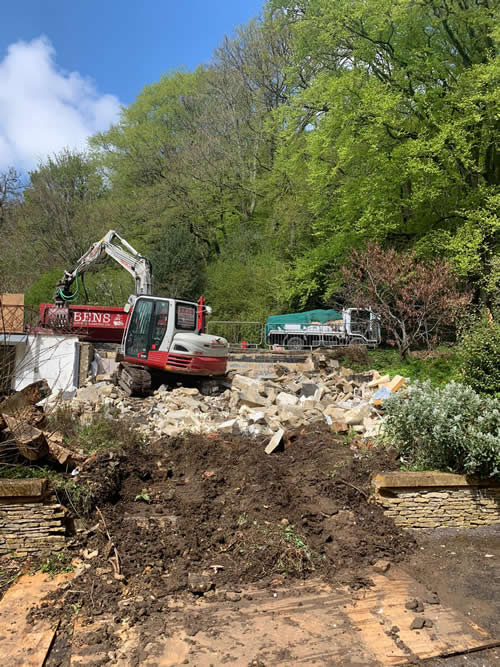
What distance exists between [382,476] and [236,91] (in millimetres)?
27596

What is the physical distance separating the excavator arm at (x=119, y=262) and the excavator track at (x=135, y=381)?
271cm

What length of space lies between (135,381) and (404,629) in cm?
860

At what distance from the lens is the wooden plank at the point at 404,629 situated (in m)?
3.46

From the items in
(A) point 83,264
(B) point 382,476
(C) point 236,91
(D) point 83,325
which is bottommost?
(B) point 382,476

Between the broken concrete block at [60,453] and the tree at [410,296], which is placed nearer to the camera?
the broken concrete block at [60,453]

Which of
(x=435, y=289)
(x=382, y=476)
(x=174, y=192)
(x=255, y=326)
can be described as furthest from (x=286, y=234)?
(x=382, y=476)

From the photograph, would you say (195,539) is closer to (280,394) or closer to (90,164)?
(280,394)

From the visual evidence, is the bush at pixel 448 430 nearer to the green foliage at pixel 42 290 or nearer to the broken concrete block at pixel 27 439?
the broken concrete block at pixel 27 439

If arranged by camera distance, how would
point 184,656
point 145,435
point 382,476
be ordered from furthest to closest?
point 145,435 < point 382,476 < point 184,656

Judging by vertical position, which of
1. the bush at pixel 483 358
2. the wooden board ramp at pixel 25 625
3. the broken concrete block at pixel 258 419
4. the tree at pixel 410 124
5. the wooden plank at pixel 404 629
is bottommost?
the wooden plank at pixel 404 629

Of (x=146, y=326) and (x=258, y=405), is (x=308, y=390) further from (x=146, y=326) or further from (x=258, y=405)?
(x=146, y=326)

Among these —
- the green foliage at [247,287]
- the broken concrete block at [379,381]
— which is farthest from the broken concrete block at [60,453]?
the green foliage at [247,287]

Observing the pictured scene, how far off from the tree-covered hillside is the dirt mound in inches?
292

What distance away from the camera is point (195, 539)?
15.7 ft
